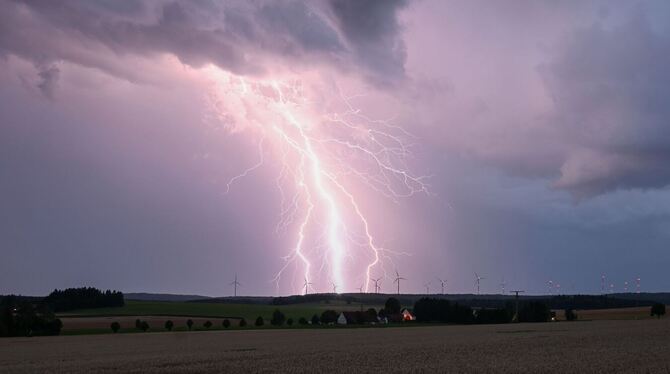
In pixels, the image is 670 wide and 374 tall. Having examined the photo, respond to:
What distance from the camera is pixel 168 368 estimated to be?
32.6 m

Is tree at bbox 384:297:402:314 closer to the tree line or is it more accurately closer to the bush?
the bush

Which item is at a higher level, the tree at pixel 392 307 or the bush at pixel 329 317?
the tree at pixel 392 307

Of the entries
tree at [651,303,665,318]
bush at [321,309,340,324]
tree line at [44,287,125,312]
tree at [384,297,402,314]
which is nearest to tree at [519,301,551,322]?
tree at [651,303,665,318]

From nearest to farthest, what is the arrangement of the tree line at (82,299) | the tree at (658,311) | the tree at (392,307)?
the tree at (658,311)
the tree at (392,307)
the tree line at (82,299)

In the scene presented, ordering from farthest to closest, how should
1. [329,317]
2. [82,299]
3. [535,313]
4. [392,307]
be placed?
[82,299] < [392,307] < [329,317] < [535,313]

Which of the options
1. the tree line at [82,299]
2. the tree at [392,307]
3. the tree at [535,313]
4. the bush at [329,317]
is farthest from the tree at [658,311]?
the tree line at [82,299]

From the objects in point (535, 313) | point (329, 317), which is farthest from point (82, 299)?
point (535, 313)

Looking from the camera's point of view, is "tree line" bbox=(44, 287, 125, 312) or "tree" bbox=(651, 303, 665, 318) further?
"tree line" bbox=(44, 287, 125, 312)

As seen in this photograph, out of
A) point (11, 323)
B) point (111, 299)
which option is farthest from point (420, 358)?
point (111, 299)

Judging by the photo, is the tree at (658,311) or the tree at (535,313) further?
the tree at (658,311)

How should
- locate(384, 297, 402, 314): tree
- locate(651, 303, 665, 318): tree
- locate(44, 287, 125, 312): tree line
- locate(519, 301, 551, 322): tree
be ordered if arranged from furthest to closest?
locate(44, 287, 125, 312): tree line < locate(384, 297, 402, 314): tree < locate(651, 303, 665, 318): tree < locate(519, 301, 551, 322): tree

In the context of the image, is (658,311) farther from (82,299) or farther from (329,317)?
(82,299)

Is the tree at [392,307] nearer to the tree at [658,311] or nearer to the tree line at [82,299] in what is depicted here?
the tree at [658,311]

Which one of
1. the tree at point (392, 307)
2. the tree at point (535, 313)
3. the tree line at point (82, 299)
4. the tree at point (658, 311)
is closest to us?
the tree at point (535, 313)
